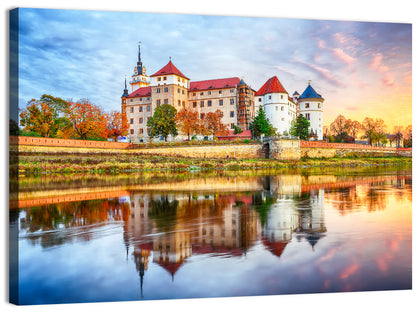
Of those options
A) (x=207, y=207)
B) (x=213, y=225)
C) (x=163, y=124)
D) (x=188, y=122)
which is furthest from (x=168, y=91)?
(x=213, y=225)

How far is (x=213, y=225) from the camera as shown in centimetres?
519

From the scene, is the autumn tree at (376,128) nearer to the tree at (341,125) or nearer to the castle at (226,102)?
the tree at (341,125)

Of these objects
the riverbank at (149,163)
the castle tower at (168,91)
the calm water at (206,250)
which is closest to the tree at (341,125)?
the riverbank at (149,163)

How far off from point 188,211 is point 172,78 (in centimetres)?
2622

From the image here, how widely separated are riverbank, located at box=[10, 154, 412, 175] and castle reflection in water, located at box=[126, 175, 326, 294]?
7.98m

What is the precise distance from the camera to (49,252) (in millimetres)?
3941

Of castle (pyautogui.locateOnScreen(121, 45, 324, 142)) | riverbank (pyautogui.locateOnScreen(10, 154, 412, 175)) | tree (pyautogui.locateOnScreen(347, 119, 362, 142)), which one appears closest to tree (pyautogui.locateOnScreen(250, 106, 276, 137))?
castle (pyautogui.locateOnScreen(121, 45, 324, 142))

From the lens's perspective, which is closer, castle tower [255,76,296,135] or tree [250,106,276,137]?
tree [250,106,276,137]

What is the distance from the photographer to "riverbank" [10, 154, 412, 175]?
1603cm

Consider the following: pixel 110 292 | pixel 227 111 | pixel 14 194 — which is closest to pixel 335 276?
pixel 110 292

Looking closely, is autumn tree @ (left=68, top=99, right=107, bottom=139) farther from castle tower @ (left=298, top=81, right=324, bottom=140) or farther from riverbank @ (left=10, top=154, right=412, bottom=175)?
castle tower @ (left=298, top=81, right=324, bottom=140)

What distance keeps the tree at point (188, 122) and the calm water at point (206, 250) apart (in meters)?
24.6

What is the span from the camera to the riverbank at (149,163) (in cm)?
1603

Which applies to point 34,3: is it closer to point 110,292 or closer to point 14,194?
A: point 14,194
